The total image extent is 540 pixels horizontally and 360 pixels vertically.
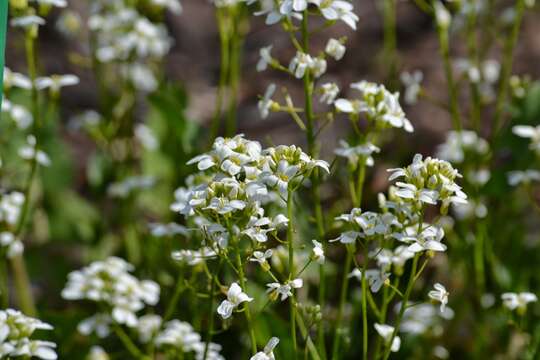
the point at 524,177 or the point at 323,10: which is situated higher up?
the point at 323,10

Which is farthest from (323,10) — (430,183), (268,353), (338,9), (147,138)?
(147,138)

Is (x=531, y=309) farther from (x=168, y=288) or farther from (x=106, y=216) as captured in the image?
(x=106, y=216)

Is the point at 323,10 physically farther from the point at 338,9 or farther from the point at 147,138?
the point at 147,138

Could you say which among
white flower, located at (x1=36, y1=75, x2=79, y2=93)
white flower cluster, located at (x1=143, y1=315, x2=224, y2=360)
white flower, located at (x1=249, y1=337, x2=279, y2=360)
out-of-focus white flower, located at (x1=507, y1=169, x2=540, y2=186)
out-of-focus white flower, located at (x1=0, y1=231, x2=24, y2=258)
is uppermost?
white flower, located at (x1=36, y1=75, x2=79, y2=93)

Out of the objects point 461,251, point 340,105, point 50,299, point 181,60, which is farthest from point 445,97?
point 340,105

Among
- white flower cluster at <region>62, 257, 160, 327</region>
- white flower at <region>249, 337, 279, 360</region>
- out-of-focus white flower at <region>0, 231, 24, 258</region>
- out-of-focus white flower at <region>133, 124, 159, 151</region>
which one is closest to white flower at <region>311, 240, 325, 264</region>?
white flower at <region>249, 337, 279, 360</region>

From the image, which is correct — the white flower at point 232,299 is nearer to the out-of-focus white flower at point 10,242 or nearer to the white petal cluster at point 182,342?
the white petal cluster at point 182,342

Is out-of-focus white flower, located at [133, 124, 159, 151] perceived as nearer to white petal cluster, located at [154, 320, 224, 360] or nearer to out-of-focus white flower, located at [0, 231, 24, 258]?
out-of-focus white flower, located at [0, 231, 24, 258]
